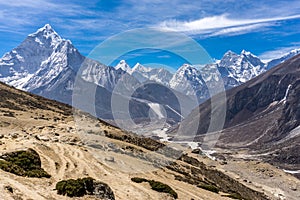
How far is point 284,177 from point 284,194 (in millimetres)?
18162

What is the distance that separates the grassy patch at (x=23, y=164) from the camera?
31.4 m

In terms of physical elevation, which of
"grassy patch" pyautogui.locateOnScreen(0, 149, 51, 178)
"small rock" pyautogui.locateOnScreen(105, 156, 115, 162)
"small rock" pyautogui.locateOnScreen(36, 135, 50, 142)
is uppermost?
"grassy patch" pyautogui.locateOnScreen(0, 149, 51, 178)

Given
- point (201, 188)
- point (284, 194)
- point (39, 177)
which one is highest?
point (39, 177)

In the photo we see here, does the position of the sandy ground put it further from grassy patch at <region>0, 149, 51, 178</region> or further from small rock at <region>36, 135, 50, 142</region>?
grassy patch at <region>0, 149, 51, 178</region>

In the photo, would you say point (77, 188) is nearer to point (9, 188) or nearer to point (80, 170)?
point (9, 188)

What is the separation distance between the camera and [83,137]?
199 ft

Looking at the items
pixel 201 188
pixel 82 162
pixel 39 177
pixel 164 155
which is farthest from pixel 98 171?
pixel 164 155

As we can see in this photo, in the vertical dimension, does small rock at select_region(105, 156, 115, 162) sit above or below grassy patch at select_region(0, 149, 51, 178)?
below

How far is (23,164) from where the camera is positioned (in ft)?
113

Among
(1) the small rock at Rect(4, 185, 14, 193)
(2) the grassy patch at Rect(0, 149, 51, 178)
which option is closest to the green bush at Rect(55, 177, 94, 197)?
(1) the small rock at Rect(4, 185, 14, 193)

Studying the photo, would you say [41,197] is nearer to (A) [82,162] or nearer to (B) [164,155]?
(A) [82,162]

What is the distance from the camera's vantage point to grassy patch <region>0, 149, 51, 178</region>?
31381 millimetres

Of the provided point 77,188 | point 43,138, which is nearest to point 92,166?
point 77,188

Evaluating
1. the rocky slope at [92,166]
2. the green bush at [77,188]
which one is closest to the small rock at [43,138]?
the rocky slope at [92,166]
